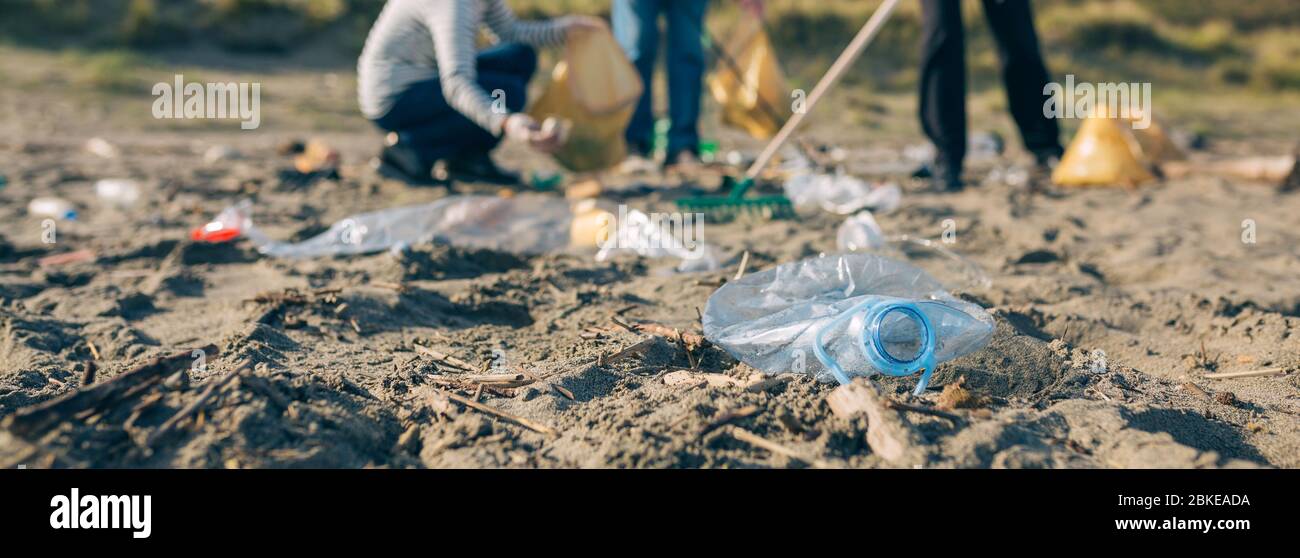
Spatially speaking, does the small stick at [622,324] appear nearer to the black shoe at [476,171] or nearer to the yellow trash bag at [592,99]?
the yellow trash bag at [592,99]

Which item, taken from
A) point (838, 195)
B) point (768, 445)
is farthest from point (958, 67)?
point (768, 445)

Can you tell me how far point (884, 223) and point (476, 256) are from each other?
1533mm

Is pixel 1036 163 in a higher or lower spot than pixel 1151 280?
higher

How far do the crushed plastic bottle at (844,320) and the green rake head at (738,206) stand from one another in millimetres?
1540

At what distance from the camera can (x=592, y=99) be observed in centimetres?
450

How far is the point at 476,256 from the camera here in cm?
353

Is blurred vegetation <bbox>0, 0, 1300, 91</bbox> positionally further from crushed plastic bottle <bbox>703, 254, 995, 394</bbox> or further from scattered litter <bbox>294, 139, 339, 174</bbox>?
crushed plastic bottle <bbox>703, 254, 995, 394</bbox>

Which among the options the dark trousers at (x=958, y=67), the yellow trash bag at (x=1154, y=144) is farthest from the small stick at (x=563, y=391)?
the yellow trash bag at (x=1154, y=144)

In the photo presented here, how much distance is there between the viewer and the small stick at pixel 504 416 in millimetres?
2033

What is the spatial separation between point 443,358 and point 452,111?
227cm

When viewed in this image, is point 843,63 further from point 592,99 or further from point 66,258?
point 66,258
